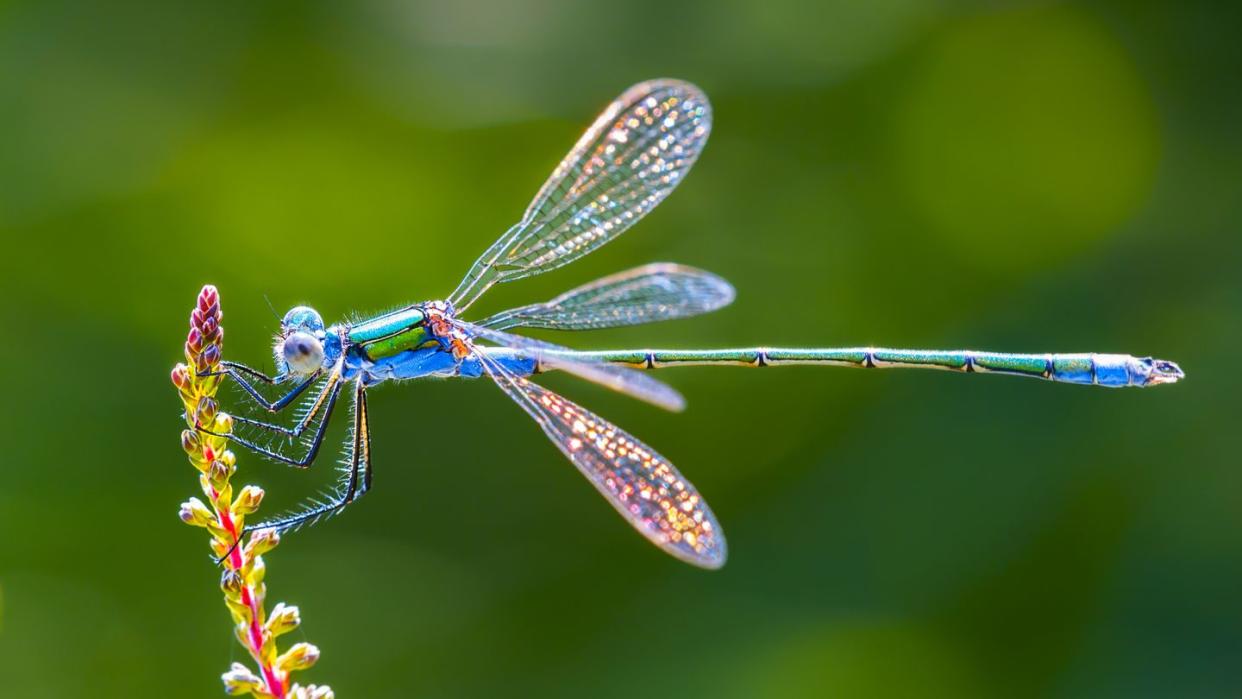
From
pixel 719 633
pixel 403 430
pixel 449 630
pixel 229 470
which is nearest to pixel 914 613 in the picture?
pixel 719 633

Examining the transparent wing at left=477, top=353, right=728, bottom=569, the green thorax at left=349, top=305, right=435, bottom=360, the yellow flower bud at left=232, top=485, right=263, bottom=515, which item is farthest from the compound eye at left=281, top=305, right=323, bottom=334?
the yellow flower bud at left=232, top=485, right=263, bottom=515

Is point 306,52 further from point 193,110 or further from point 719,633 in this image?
point 719,633

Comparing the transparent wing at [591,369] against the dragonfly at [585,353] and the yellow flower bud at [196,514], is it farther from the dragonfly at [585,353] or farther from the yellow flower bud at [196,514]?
the yellow flower bud at [196,514]

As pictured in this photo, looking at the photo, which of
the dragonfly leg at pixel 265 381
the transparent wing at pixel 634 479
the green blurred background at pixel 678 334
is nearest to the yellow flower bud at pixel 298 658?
the transparent wing at pixel 634 479

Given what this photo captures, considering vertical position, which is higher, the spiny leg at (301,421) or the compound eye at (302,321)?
the compound eye at (302,321)

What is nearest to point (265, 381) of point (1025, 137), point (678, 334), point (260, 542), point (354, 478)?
point (354, 478)

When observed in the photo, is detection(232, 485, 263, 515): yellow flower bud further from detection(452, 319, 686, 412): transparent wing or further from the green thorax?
the green thorax
